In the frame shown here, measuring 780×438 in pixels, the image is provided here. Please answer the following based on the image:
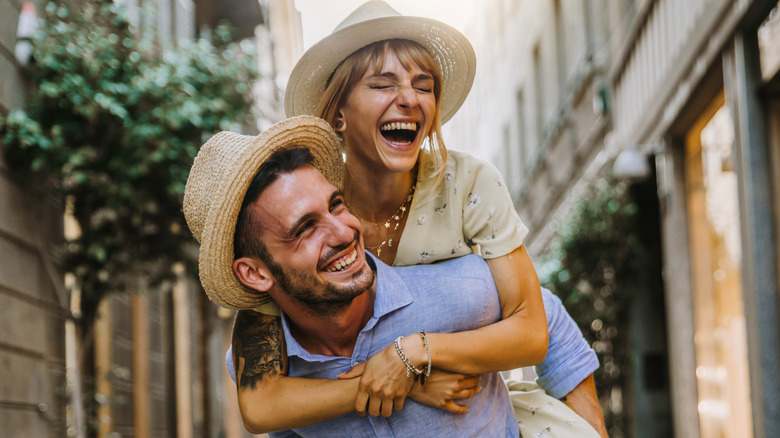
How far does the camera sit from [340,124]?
8.73ft

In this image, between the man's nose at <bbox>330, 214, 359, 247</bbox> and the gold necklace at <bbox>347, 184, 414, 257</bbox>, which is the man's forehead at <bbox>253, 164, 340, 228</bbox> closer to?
the man's nose at <bbox>330, 214, 359, 247</bbox>

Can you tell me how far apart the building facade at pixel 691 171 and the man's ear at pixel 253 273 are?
98cm

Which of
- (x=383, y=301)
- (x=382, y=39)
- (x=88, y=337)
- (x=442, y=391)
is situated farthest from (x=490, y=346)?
(x=88, y=337)

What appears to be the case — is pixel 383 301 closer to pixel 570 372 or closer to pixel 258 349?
pixel 258 349

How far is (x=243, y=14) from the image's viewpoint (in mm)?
16719

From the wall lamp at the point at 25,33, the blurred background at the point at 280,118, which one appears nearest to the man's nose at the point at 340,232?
the blurred background at the point at 280,118

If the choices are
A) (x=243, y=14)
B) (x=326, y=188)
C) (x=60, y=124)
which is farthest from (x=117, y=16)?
(x=243, y=14)

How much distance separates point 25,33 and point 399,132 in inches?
180

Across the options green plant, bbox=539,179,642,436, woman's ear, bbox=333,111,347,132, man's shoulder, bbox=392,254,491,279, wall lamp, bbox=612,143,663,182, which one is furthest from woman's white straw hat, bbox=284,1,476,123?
green plant, bbox=539,179,642,436

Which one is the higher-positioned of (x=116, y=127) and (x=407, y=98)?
(x=116, y=127)

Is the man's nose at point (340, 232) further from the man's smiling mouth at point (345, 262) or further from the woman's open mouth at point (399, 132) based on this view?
the woman's open mouth at point (399, 132)

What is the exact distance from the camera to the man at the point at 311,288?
2.25 metres

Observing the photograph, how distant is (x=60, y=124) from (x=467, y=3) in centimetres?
363

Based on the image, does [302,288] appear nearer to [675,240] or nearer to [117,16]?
[117,16]
